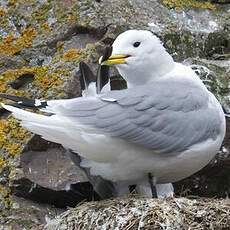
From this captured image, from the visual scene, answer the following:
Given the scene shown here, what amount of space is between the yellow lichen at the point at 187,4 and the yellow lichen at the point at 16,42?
0.59 metres

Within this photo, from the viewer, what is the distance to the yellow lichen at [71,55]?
158 inches

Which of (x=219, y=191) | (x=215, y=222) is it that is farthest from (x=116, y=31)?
(x=215, y=222)

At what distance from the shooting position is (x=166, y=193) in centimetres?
378

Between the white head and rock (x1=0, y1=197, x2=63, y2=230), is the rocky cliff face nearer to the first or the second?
rock (x1=0, y1=197, x2=63, y2=230)

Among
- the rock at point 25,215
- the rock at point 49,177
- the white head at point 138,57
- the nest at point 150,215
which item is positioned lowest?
the rock at point 25,215

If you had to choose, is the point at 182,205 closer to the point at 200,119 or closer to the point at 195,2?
the point at 200,119

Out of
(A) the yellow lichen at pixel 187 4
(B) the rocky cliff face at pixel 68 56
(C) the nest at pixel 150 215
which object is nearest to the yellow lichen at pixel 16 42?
(B) the rocky cliff face at pixel 68 56

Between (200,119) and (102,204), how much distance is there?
45cm

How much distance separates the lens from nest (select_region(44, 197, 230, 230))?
130 inches

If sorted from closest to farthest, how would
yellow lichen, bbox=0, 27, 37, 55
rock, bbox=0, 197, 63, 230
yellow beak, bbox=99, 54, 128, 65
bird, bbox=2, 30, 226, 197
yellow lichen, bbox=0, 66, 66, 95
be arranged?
1. bird, bbox=2, 30, 226, 197
2. yellow beak, bbox=99, 54, 128, 65
3. rock, bbox=0, 197, 63, 230
4. yellow lichen, bbox=0, 66, 66, 95
5. yellow lichen, bbox=0, 27, 37, 55

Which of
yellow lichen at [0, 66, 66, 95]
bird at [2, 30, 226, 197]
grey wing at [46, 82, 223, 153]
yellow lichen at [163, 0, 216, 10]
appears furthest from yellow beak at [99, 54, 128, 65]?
yellow lichen at [163, 0, 216, 10]

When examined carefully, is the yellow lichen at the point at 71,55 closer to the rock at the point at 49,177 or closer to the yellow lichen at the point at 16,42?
the yellow lichen at the point at 16,42

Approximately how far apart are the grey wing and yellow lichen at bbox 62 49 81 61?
19.9 inches

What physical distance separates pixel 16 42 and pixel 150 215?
1.16 meters
